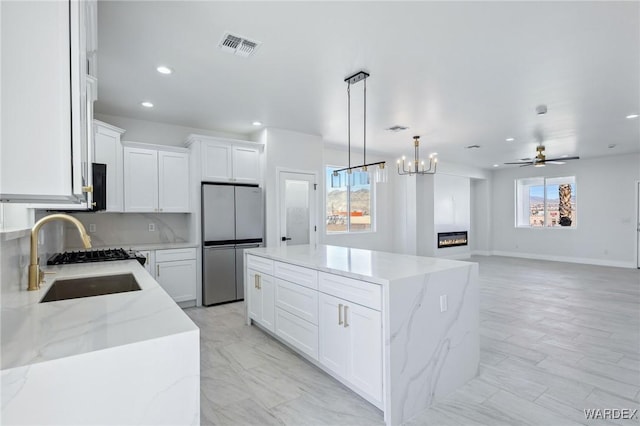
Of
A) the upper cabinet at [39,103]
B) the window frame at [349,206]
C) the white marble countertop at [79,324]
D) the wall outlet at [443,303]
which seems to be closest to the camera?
the upper cabinet at [39,103]

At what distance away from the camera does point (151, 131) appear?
4852 mm

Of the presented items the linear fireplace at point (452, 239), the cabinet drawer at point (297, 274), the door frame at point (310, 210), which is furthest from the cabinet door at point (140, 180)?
the linear fireplace at point (452, 239)

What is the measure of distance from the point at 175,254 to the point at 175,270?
0.73 ft

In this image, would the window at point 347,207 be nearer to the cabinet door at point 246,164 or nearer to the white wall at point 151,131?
the cabinet door at point 246,164

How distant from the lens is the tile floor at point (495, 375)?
6.92 feet

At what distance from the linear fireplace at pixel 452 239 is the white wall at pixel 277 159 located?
4659mm

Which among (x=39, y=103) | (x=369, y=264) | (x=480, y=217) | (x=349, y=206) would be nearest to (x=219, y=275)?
(x=369, y=264)

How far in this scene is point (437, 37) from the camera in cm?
260

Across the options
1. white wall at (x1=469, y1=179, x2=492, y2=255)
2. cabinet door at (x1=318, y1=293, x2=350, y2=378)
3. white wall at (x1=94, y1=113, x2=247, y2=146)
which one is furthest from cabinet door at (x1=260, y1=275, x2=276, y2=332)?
white wall at (x1=469, y1=179, x2=492, y2=255)

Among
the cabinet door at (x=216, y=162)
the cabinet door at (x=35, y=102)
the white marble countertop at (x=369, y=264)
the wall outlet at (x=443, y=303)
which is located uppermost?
the cabinet door at (x=216, y=162)

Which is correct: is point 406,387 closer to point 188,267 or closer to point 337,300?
point 337,300

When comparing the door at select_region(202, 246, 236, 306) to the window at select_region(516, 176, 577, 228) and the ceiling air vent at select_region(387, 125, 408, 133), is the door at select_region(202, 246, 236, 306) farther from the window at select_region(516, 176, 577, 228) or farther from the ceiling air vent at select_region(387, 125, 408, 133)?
the window at select_region(516, 176, 577, 228)

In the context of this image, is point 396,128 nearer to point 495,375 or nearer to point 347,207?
point 347,207

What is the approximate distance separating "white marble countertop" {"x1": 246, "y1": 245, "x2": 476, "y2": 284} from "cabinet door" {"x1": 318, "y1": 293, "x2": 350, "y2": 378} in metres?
0.25
